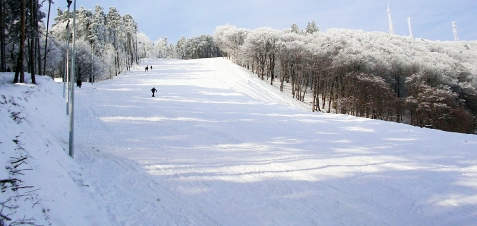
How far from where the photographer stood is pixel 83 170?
947 centimetres

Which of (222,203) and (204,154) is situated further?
(204,154)

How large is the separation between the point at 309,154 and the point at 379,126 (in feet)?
33.1

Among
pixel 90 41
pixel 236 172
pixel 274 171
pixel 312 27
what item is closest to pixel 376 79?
pixel 274 171

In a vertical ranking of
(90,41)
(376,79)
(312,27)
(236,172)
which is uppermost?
(312,27)

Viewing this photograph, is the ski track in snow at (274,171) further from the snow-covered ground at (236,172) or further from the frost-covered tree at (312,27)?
the frost-covered tree at (312,27)

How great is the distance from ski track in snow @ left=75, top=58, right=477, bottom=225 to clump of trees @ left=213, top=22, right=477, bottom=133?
26015mm

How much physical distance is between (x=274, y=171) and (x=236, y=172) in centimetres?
151

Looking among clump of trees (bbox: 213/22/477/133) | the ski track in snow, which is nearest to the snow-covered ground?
the ski track in snow

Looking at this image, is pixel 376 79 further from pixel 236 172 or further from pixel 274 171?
pixel 236 172

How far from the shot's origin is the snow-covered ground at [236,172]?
6.91m

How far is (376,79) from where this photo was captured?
43.9m

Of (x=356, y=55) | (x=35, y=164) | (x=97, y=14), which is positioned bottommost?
(x=35, y=164)

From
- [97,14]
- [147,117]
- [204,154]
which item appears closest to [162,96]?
[147,117]

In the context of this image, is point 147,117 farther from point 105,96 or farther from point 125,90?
point 125,90
